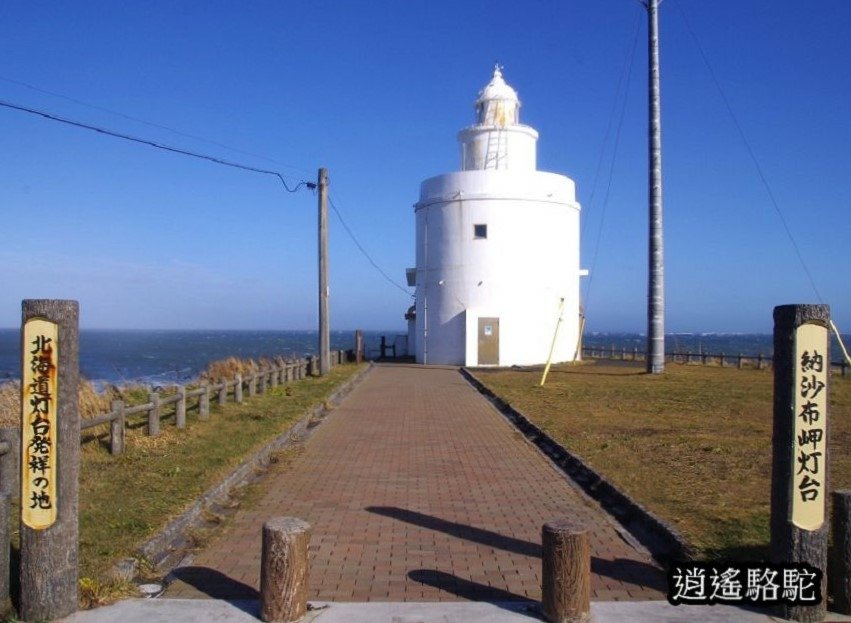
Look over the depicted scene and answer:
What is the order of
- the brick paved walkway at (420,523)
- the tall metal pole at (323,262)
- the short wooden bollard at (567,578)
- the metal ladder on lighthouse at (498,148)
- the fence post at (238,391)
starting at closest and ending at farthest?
the short wooden bollard at (567,578)
the brick paved walkway at (420,523)
the fence post at (238,391)
the tall metal pole at (323,262)
the metal ladder on lighthouse at (498,148)

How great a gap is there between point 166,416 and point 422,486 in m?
7.23

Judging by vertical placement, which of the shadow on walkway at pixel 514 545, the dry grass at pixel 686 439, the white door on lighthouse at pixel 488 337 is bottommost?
the shadow on walkway at pixel 514 545

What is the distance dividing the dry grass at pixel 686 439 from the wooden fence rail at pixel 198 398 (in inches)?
230

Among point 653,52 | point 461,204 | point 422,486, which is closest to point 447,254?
point 461,204

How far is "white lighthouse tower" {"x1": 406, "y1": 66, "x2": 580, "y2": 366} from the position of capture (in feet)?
102

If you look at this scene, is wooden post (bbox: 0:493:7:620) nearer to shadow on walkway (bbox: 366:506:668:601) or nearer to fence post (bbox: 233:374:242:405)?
shadow on walkway (bbox: 366:506:668:601)

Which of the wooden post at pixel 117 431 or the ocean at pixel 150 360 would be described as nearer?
the wooden post at pixel 117 431

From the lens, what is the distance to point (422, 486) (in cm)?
942

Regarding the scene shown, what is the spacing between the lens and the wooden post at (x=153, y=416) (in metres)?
11.9

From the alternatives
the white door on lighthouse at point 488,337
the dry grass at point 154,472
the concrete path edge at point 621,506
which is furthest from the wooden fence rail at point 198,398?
the white door on lighthouse at point 488,337

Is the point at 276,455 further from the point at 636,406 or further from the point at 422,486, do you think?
the point at 636,406

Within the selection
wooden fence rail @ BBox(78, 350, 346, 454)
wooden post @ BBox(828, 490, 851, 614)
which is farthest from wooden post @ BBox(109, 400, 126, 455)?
wooden post @ BBox(828, 490, 851, 614)

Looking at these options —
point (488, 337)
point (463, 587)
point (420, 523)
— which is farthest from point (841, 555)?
point (488, 337)

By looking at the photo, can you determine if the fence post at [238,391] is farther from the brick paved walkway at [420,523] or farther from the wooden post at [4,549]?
the wooden post at [4,549]
